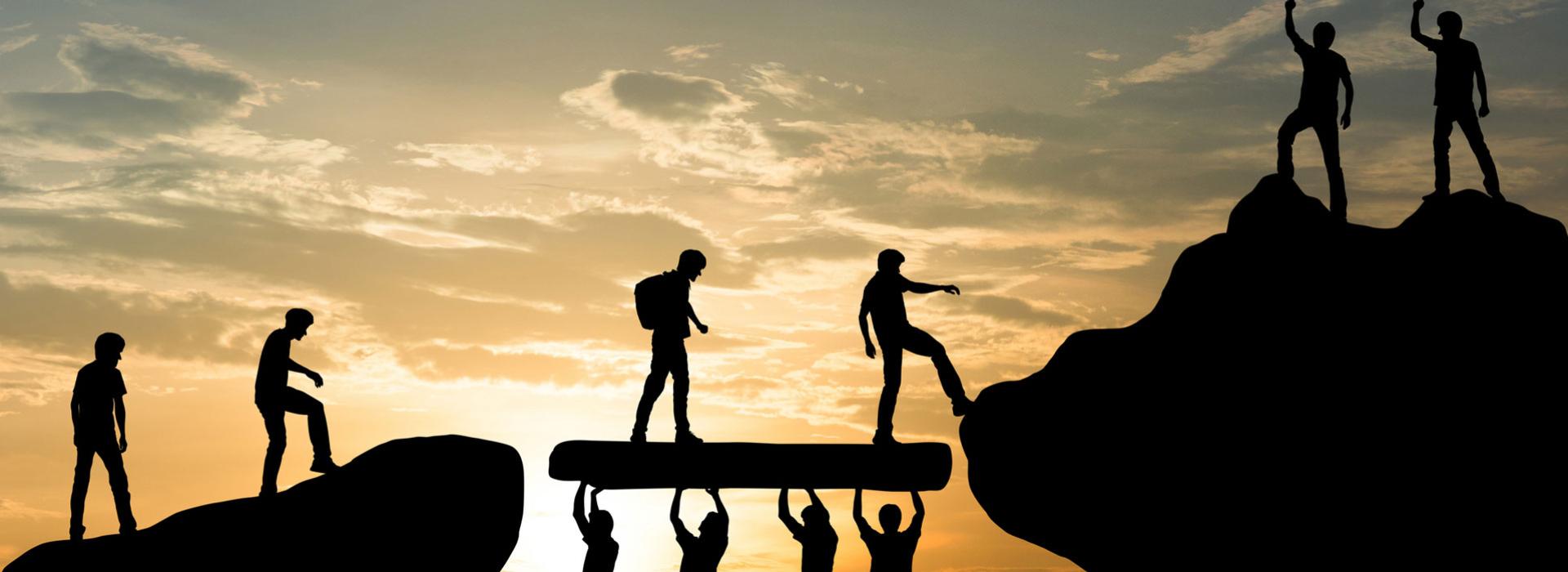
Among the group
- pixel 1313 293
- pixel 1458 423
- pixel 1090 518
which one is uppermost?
pixel 1313 293

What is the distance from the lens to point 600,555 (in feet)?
44.8

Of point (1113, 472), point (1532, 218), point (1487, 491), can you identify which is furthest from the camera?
point (1113, 472)

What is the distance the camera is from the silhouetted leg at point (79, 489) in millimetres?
15102

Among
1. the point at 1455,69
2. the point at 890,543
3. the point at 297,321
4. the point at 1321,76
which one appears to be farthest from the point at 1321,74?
the point at 297,321

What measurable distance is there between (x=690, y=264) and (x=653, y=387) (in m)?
1.47

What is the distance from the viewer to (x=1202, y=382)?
15.0 m

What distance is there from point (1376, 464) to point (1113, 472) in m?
2.91

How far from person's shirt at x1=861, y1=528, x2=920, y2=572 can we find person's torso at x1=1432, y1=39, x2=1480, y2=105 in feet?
27.0

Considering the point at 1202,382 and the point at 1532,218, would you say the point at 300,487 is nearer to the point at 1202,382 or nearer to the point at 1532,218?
the point at 1202,382

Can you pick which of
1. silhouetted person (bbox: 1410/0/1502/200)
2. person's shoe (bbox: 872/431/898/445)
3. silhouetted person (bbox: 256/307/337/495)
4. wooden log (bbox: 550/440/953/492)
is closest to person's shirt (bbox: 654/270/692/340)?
wooden log (bbox: 550/440/953/492)

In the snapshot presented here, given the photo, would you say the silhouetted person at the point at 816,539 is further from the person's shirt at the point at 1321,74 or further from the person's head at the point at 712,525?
the person's shirt at the point at 1321,74

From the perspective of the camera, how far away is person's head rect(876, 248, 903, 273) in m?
14.9

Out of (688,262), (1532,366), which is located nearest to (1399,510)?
(1532,366)

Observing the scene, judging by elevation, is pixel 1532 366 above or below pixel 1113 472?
above
